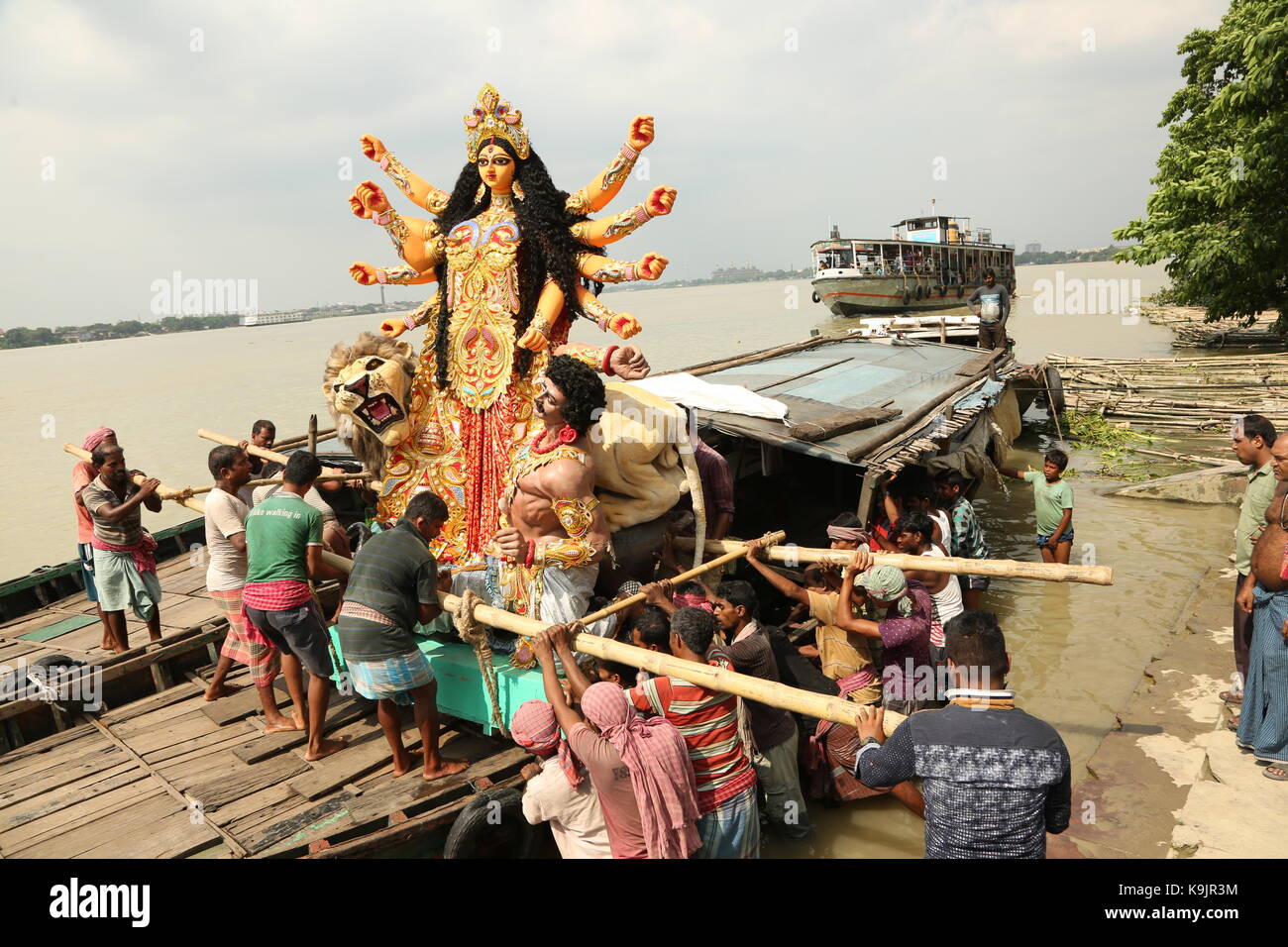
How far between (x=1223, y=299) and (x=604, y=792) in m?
20.6

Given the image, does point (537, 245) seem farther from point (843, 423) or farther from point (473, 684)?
point (843, 423)

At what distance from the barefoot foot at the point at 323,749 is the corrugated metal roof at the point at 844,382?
3668 mm

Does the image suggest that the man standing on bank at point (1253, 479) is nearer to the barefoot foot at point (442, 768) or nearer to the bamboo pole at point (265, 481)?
the barefoot foot at point (442, 768)

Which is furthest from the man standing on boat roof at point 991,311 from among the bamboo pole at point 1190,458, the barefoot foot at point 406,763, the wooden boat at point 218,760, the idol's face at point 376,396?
the barefoot foot at point 406,763

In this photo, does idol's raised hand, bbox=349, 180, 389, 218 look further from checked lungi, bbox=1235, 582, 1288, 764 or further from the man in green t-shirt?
checked lungi, bbox=1235, 582, 1288, 764

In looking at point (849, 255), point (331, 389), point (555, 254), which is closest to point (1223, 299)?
point (849, 255)

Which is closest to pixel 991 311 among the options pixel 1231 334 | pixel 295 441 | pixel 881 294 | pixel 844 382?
pixel 844 382

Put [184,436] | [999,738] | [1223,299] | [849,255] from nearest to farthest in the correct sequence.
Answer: [999,738]
[1223,299]
[184,436]
[849,255]

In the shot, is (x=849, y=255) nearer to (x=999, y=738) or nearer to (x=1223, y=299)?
(x=1223, y=299)

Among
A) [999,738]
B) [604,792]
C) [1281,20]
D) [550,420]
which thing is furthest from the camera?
[1281,20]

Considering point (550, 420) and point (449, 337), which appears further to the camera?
point (449, 337)

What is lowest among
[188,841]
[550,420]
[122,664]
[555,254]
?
[188,841]

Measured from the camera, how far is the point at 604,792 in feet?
10.9

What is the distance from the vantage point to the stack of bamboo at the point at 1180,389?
1420 centimetres
